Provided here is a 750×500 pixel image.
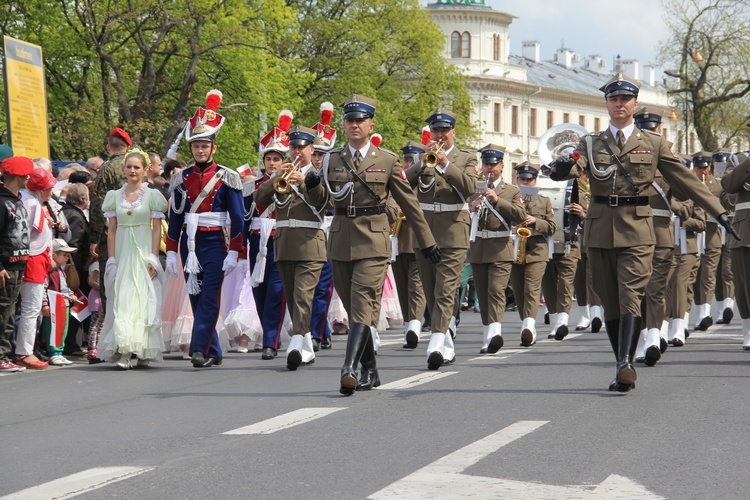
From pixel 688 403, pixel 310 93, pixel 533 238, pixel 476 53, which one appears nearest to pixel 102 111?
pixel 310 93

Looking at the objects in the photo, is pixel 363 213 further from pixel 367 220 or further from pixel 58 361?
pixel 58 361

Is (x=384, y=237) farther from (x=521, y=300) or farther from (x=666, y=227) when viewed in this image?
(x=521, y=300)

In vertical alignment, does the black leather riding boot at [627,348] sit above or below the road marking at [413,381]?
above

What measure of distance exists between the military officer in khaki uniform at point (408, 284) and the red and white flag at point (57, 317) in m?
3.56

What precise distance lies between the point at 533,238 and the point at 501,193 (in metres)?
1.44

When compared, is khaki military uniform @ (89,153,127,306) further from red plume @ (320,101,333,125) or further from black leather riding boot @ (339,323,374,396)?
black leather riding boot @ (339,323,374,396)

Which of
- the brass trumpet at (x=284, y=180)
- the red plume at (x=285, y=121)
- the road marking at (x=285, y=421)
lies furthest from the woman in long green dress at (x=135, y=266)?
the road marking at (x=285, y=421)

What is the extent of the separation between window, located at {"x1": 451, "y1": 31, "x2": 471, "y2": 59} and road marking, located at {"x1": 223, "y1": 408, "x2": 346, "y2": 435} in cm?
9687

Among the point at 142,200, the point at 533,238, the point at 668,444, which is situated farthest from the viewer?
the point at 533,238

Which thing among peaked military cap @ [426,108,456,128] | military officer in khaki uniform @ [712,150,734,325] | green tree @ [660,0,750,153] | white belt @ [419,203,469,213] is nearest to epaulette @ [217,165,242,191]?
white belt @ [419,203,469,213]

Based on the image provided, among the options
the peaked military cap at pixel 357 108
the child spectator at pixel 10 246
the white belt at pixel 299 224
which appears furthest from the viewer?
the white belt at pixel 299 224

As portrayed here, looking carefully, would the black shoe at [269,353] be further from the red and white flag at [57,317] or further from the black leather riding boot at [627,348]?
the black leather riding boot at [627,348]

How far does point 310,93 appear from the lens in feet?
190

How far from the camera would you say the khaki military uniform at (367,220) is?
11.3m
